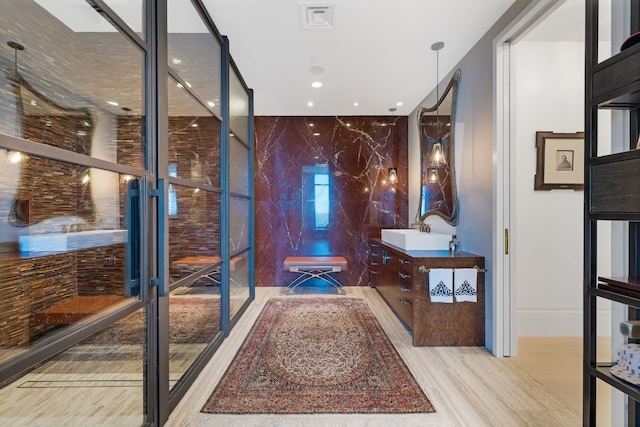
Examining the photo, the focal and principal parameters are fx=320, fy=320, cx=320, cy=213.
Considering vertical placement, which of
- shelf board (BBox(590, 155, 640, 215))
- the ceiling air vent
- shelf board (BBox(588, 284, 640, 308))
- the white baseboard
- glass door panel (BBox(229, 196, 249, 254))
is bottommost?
the white baseboard

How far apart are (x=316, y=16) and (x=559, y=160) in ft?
8.63

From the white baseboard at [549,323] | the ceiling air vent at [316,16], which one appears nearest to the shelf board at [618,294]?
the white baseboard at [549,323]

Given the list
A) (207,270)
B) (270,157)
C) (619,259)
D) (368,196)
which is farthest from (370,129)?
(619,259)

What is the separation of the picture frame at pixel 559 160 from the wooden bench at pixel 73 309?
3.56 meters

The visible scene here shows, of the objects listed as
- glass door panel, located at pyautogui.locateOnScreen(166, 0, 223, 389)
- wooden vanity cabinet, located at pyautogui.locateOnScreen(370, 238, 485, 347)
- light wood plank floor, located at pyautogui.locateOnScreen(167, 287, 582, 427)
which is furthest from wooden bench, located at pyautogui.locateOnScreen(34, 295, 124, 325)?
wooden vanity cabinet, located at pyautogui.locateOnScreen(370, 238, 485, 347)

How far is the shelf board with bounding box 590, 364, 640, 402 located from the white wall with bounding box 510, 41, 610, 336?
185cm

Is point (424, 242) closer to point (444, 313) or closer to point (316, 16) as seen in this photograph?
point (444, 313)

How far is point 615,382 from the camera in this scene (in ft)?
4.43

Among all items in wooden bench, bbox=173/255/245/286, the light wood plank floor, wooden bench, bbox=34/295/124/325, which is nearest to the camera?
wooden bench, bbox=34/295/124/325

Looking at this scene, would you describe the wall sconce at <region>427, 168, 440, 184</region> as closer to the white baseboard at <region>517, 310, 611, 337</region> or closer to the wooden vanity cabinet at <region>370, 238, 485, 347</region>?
the wooden vanity cabinet at <region>370, 238, 485, 347</region>

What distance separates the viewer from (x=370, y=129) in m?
5.18

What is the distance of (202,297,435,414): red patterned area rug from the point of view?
78.4 inches

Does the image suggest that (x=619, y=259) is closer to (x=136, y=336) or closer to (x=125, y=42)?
(x=136, y=336)

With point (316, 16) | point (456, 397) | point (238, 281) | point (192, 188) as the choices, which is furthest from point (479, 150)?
point (238, 281)
